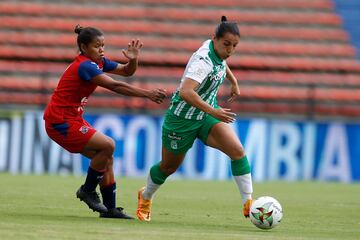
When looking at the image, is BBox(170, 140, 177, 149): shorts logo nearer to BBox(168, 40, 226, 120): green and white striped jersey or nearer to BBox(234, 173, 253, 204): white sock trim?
BBox(168, 40, 226, 120): green and white striped jersey

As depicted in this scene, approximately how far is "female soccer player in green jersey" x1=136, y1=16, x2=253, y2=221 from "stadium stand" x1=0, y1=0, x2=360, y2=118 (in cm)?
1098

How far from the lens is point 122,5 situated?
24875mm

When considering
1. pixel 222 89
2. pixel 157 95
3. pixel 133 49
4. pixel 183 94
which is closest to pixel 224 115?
→ pixel 183 94

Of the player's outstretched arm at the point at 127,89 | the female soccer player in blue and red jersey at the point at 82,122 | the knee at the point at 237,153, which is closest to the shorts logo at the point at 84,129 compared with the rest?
the female soccer player in blue and red jersey at the point at 82,122

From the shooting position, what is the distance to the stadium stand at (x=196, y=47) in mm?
21969

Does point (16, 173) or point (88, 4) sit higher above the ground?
point (88, 4)

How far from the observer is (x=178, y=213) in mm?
11180

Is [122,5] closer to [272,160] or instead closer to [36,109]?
[36,109]

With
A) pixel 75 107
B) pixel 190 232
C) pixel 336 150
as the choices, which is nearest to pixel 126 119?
pixel 336 150

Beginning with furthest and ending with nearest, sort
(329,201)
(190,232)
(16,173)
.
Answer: (16,173), (329,201), (190,232)

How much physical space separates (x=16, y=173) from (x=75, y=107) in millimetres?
9198

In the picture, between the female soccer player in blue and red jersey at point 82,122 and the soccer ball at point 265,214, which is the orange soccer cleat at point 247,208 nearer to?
the soccer ball at point 265,214

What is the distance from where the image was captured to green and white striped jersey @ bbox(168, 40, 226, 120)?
9594 millimetres

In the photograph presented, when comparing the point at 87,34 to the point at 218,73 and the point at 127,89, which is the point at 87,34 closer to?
the point at 127,89
